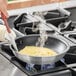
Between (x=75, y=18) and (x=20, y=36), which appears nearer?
(x=20, y=36)

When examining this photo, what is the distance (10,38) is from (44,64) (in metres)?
0.15

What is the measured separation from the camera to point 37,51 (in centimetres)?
102

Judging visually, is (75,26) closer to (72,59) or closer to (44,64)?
(72,59)

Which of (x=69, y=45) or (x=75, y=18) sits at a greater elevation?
(x=69, y=45)

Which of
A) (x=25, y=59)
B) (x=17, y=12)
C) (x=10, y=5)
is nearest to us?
(x=25, y=59)

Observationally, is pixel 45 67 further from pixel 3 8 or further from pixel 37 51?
pixel 3 8

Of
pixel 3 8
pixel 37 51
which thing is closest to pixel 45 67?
pixel 37 51

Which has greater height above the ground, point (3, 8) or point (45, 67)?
point (3, 8)

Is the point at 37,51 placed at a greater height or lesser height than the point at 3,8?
lesser

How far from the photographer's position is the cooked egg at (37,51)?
993 millimetres

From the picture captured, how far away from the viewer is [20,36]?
1.12 metres

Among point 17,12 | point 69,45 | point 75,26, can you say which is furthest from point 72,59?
point 17,12

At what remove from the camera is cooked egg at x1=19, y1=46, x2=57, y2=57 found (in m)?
0.99

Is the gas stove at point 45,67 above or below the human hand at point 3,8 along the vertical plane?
below
